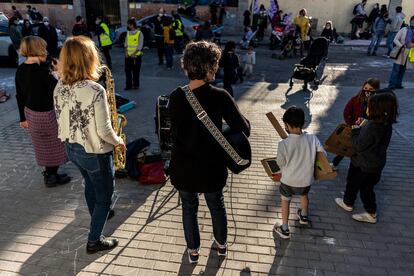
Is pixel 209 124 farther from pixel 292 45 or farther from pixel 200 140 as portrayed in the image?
pixel 292 45

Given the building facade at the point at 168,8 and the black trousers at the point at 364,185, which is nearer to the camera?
the black trousers at the point at 364,185

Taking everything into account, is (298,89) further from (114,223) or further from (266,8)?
(266,8)

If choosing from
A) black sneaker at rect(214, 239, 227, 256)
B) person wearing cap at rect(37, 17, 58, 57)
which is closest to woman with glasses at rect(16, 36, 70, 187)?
black sneaker at rect(214, 239, 227, 256)

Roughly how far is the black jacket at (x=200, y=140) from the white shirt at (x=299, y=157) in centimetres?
70

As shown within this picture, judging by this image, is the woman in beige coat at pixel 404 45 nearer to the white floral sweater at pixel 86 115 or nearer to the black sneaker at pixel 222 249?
the black sneaker at pixel 222 249

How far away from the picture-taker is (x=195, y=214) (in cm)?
300

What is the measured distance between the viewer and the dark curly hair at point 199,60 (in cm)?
250

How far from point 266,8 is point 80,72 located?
18976 mm

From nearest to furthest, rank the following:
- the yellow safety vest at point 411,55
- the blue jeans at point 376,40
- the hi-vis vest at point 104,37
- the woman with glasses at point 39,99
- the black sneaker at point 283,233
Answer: the black sneaker at point 283,233
the woman with glasses at point 39,99
the yellow safety vest at point 411,55
the hi-vis vest at point 104,37
the blue jeans at point 376,40

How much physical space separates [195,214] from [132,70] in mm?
7035

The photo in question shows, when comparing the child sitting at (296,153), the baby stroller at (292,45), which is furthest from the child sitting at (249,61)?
the child sitting at (296,153)

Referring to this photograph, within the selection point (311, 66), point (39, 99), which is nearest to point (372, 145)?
point (39, 99)

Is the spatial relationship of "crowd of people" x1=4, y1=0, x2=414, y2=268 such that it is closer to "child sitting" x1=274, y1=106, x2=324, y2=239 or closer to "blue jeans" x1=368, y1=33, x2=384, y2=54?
"child sitting" x1=274, y1=106, x2=324, y2=239

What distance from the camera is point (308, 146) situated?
319cm
